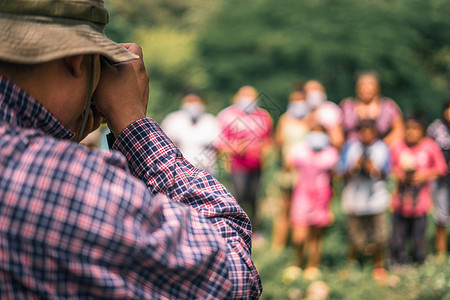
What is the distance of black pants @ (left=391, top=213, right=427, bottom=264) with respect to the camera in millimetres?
6707

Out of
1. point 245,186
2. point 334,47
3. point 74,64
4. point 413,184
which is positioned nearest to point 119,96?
point 74,64

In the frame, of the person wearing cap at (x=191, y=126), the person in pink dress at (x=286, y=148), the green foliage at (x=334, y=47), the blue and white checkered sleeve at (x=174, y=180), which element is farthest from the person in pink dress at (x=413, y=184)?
the green foliage at (x=334, y=47)

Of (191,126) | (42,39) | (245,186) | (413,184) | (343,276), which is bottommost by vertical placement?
(343,276)

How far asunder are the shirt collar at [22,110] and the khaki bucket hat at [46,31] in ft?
0.18

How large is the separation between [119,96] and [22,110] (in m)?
0.19

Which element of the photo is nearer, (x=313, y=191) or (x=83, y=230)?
(x=83, y=230)

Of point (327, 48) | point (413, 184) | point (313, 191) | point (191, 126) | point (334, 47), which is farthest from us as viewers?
point (327, 48)

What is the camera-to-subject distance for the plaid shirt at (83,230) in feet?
2.94

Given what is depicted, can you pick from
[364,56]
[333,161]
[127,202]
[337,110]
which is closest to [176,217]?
[127,202]

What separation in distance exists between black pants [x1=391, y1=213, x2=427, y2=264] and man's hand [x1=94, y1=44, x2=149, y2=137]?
6093mm

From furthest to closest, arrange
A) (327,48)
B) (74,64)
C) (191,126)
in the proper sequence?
(327,48)
(191,126)
(74,64)

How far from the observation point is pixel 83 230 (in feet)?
2.96

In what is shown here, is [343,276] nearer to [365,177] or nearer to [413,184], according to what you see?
[365,177]

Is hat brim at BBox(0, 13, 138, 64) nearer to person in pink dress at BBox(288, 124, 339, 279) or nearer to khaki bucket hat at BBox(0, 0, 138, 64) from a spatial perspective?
khaki bucket hat at BBox(0, 0, 138, 64)
